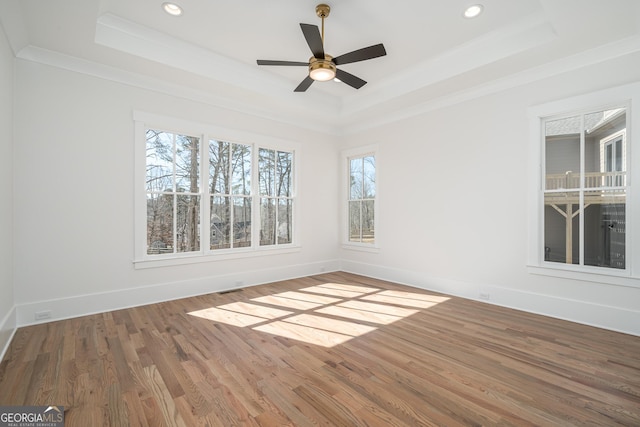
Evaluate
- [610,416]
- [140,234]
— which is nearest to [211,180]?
[140,234]

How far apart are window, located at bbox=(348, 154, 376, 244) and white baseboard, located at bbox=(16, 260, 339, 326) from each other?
141 centimetres

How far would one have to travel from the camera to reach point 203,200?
438 cm

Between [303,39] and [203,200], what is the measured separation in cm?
257

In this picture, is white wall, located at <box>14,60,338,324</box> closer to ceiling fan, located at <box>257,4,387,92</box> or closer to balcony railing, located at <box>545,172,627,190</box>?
ceiling fan, located at <box>257,4,387,92</box>

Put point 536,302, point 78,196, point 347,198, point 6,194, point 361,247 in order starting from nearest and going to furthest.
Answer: point 6,194, point 78,196, point 536,302, point 361,247, point 347,198

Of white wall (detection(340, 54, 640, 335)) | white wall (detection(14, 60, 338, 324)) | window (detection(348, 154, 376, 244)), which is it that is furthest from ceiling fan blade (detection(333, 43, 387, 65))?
window (detection(348, 154, 376, 244))

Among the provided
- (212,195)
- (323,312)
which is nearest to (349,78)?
(212,195)

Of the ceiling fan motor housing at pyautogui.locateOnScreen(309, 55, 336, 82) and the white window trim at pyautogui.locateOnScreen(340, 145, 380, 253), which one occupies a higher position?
the ceiling fan motor housing at pyautogui.locateOnScreen(309, 55, 336, 82)

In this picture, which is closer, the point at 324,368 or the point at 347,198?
the point at 324,368

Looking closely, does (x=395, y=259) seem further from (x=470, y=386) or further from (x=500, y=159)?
(x=470, y=386)

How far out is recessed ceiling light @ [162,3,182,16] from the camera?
2.88 metres

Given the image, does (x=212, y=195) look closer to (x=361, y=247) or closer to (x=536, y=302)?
(x=361, y=247)

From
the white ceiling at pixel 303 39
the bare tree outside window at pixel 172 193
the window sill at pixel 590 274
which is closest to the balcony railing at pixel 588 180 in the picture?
the window sill at pixel 590 274

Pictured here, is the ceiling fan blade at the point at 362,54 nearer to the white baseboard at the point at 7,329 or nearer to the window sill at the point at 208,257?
the window sill at the point at 208,257
